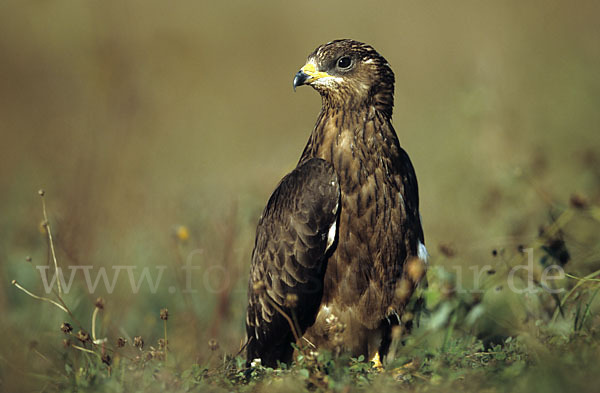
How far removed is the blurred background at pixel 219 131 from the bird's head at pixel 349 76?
47.5 inches

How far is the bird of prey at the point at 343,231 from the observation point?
14.0 ft

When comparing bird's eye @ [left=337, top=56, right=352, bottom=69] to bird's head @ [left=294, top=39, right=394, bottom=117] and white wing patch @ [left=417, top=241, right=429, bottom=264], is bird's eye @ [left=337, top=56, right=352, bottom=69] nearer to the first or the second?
bird's head @ [left=294, top=39, right=394, bottom=117]

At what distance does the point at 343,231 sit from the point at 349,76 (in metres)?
1.05

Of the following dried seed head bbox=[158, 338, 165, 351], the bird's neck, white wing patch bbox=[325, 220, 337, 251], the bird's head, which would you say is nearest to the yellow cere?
the bird's head

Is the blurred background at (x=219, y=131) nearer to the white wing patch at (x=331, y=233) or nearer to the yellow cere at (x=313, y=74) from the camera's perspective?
the white wing patch at (x=331, y=233)

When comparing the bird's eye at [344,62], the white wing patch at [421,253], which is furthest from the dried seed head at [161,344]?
the bird's eye at [344,62]

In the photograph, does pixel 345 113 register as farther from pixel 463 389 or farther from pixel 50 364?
pixel 50 364

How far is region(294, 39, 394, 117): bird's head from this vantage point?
4.51 metres

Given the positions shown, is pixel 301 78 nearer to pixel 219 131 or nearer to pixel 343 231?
pixel 343 231

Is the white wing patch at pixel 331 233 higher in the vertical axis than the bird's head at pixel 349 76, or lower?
lower

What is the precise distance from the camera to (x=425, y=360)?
376 centimetres

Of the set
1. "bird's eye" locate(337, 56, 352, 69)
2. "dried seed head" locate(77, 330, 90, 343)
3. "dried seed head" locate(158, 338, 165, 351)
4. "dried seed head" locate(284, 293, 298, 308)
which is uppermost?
"bird's eye" locate(337, 56, 352, 69)

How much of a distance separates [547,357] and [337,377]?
1.07 m

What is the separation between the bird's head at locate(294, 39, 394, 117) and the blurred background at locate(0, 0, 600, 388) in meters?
1.21
